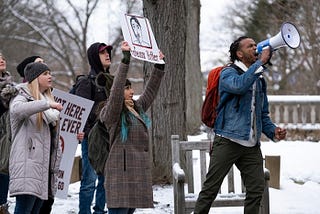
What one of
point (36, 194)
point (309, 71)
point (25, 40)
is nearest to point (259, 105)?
point (36, 194)

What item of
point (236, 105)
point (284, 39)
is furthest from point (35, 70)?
point (284, 39)

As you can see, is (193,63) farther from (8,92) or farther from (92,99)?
(8,92)

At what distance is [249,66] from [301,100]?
11.9 metres

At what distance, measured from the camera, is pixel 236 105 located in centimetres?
558

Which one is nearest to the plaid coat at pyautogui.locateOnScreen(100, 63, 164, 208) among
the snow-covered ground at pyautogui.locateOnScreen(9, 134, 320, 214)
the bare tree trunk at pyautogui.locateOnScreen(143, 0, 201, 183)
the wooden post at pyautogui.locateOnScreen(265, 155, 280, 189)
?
the snow-covered ground at pyautogui.locateOnScreen(9, 134, 320, 214)

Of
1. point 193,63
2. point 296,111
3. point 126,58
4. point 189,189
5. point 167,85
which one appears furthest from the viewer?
point 296,111

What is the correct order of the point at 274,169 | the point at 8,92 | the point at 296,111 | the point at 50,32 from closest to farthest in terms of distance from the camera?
the point at 8,92 < the point at 274,169 < the point at 296,111 < the point at 50,32

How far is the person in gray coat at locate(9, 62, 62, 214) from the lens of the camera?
5.29 metres

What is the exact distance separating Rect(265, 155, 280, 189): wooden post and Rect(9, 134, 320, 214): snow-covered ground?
0.09 m

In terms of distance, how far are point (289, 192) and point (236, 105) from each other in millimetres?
3416

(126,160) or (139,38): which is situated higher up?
(139,38)

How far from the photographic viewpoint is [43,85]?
5648mm

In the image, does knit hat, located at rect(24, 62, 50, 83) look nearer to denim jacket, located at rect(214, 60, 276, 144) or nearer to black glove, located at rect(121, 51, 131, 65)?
Answer: black glove, located at rect(121, 51, 131, 65)

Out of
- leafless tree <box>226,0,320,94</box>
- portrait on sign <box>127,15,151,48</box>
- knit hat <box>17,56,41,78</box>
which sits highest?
leafless tree <box>226,0,320,94</box>
